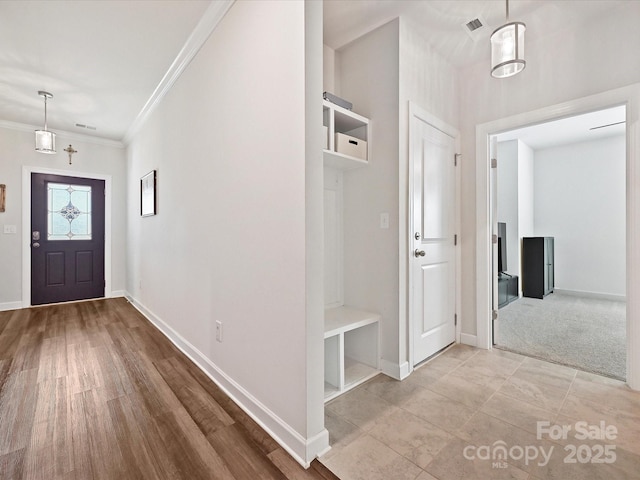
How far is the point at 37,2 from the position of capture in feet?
6.41

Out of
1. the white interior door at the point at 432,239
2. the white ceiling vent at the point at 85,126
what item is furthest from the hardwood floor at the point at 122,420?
the white ceiling vent at the point at 85,126

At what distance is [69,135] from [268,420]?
5.21m

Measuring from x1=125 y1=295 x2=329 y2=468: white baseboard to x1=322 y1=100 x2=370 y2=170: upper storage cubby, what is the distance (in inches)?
62.8

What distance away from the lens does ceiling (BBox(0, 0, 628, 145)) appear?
2.01m

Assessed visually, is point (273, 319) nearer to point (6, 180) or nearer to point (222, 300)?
point (222, 300)

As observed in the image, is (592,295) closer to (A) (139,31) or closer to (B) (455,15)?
(B) (455,15)

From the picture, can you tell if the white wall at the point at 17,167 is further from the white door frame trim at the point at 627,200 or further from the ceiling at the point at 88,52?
the white door frame trim at the point at 627,200

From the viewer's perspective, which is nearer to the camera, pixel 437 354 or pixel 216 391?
pixel 216 391

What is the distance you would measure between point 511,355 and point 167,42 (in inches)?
151

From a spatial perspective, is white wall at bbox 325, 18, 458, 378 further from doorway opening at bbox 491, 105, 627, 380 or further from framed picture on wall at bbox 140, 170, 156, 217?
doorway opening at bbox 491, 105, 627, 380

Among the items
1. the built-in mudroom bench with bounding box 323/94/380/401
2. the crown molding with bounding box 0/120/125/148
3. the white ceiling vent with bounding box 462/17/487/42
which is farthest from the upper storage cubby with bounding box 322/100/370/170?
the crown molding with bounding box 0/120/125/148

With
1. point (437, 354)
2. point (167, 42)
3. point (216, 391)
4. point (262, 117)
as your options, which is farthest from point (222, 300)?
point (167, 42)

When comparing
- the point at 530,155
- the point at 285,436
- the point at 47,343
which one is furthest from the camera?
the point at 530,155

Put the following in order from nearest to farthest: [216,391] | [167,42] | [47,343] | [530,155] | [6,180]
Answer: [216,391]
[167,42]
[47,343]
[6,180]
[530,155]
